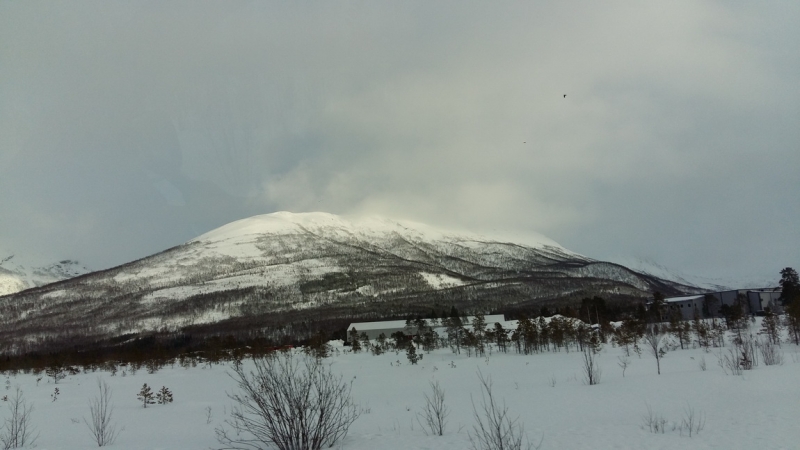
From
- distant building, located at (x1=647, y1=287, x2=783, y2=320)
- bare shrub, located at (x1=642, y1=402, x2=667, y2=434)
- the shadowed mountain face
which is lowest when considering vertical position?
distant building, located at (x1=647, y1=287, x2=783, y2=320)

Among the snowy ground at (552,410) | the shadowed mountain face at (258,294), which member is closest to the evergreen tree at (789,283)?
the snowy ground at (552,410)

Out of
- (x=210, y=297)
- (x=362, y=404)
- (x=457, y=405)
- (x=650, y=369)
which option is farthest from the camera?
(x=210, y=297)

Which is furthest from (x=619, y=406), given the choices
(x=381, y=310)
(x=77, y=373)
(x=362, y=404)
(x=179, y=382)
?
(x=381, y=310)

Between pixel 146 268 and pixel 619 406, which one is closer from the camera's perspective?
pixel 619 406

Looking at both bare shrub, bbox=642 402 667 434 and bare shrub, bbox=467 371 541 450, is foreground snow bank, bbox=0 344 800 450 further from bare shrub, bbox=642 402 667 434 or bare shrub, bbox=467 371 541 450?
bare shrub, bbox=467 371 541 450

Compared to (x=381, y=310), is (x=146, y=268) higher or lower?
higher

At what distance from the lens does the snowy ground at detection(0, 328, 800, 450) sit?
10.4 m

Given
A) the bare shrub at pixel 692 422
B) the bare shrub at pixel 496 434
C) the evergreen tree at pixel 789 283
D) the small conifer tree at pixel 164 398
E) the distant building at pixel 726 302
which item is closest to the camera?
the bare shrub at pixel 496 434

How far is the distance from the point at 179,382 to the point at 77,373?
19.7 meters

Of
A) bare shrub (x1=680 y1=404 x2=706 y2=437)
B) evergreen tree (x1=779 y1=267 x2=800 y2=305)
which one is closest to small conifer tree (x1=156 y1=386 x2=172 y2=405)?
bare shrub (x1=680 y1=404 x2=706 y2=437)

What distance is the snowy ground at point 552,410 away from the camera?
408 inches

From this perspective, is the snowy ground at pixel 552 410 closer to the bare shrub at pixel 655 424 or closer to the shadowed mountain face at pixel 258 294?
the bare shrub at pixel 655 424

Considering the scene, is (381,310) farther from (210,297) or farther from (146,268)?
(146,268)

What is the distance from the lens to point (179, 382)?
33406mm
